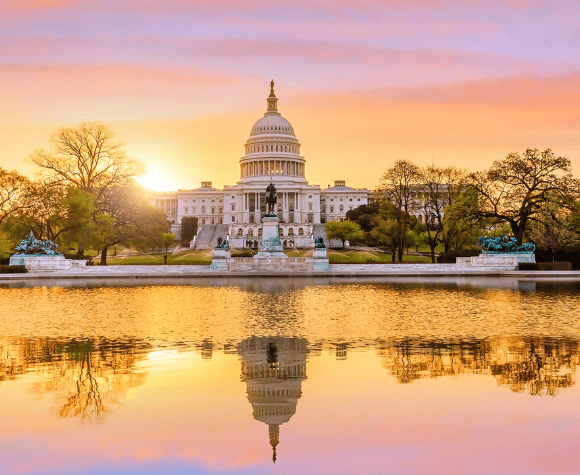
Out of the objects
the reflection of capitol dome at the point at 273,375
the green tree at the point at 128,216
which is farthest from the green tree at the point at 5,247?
the reflection of capitol dome at the point at 273,375

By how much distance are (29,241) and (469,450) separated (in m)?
50.9

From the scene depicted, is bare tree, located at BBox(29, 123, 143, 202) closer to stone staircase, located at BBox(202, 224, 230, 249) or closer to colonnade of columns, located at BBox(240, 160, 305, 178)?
stone staircase, located at BBox(202, 224, 230, 249)

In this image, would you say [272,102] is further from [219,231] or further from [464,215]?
[464,215]

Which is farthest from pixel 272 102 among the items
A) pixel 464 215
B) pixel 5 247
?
pixel 5 247

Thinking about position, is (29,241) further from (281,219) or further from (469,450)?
(281,219)

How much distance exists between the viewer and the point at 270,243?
57.8m

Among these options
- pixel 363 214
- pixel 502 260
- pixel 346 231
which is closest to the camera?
pixel 502 260

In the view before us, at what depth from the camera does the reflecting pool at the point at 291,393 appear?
29.1 ft

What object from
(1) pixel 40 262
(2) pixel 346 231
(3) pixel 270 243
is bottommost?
(1) pixel 40 262

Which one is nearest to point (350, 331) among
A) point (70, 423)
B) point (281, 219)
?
point (70, 423)

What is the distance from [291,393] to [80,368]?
5.08m

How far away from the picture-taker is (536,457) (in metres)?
8.81

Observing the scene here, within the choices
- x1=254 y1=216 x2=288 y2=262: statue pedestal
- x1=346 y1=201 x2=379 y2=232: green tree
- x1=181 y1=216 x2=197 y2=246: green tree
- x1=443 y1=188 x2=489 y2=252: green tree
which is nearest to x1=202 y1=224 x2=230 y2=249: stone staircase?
x1=181 y1=216 x2=197 y2=246: green tree

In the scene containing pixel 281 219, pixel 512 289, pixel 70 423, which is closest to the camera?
pixel 70 423
